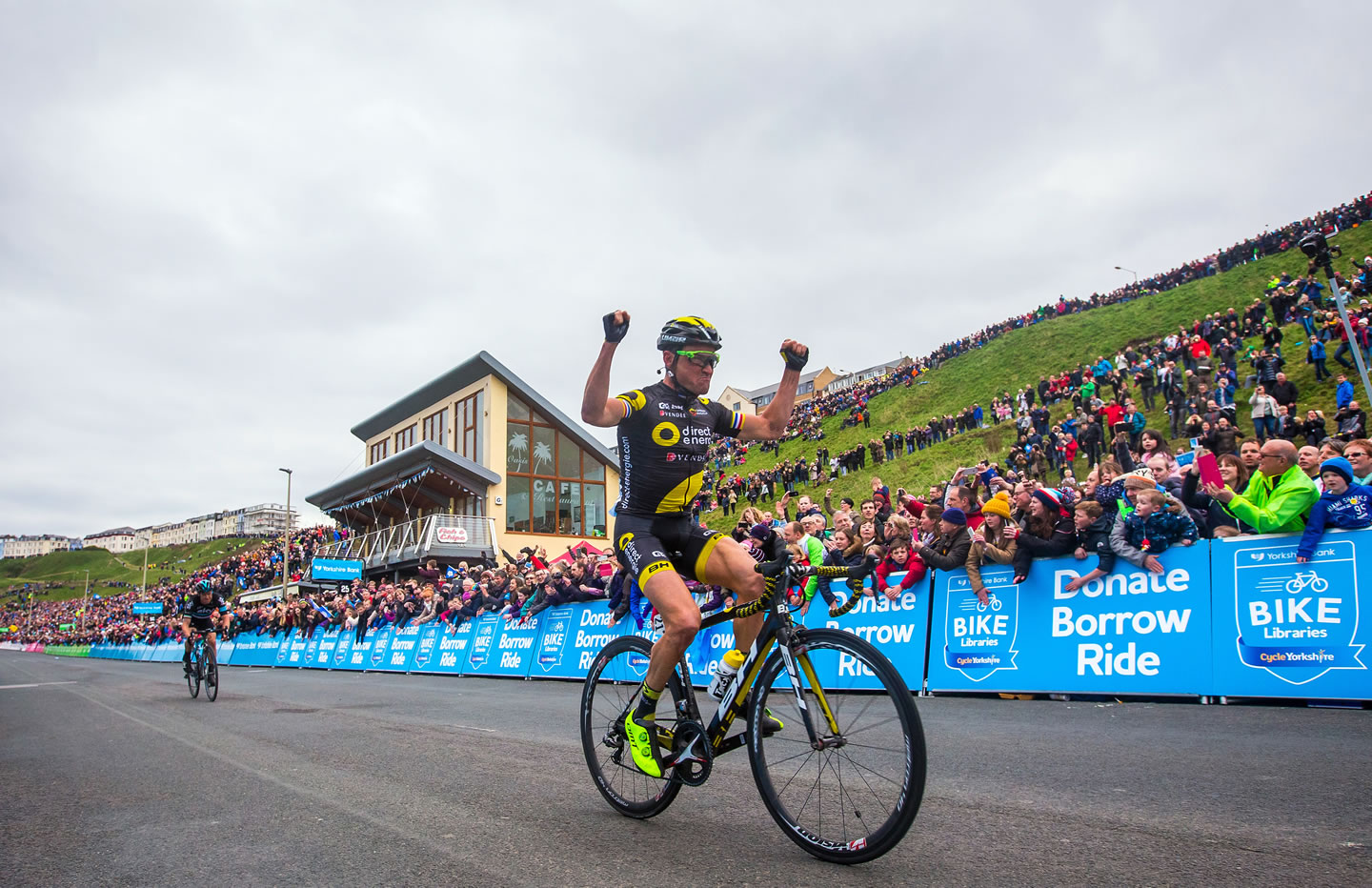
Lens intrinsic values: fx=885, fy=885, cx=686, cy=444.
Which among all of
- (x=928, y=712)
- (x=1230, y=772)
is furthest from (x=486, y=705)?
(x=1230, y=772)

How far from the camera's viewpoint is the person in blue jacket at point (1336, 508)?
24.2 ft

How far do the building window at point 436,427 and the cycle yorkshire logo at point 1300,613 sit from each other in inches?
1548

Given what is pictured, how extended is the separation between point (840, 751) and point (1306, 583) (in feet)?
20.1

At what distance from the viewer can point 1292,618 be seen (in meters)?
7.35

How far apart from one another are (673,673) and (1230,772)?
3.09 meters

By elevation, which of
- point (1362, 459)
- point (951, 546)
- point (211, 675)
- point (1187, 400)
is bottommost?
point (211, 675)

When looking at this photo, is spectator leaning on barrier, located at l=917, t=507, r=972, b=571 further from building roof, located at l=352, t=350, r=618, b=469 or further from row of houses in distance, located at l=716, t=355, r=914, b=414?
row of houses in distance, located at l=716, t=355, r=914, b=414

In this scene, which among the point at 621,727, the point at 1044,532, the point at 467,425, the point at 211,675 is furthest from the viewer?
the point at 467,425

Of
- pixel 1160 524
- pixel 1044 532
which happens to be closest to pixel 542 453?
pixel 1044 532

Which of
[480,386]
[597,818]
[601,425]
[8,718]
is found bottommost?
[8,718]

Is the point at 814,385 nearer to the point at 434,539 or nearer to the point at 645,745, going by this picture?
the point at 434,539

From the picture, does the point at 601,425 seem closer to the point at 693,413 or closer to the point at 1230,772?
the point at 693,413

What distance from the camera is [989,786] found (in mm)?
4551

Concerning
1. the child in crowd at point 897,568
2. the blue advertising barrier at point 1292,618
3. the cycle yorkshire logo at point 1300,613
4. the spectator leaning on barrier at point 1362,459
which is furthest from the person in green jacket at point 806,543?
the spectator leaning on barrier at point 1362,459
